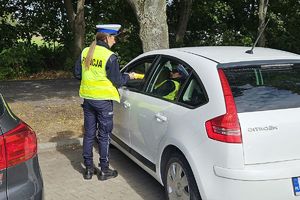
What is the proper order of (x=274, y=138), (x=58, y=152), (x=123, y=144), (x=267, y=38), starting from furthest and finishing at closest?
(x=267, y=38), (x=58, y=152), (x=123, y=144), (x=274, y=138)

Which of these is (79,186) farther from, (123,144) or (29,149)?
(29,149)

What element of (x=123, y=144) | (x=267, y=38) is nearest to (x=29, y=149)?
(x=123, y=144)

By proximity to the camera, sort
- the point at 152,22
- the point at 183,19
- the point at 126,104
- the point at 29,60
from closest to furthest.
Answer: the point at 126,104, the point at 152,22, the point at 29,60, the point at 183,19

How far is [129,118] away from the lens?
17.1ft

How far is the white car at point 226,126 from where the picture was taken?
3.41 metres

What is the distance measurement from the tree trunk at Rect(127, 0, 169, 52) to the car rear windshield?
14.0ft

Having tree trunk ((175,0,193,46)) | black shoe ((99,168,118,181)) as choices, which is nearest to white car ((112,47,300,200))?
black shoe ((99,168,118,181))

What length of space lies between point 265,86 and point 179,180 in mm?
1133

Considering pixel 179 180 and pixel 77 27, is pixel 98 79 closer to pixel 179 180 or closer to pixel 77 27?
pixel 179 180

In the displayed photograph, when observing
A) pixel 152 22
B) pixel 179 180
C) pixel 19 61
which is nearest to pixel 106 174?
pixel 179 180

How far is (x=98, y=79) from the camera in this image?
16.3 ft

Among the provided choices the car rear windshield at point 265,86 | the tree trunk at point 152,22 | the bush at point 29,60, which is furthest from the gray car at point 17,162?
the bush at point 29,60

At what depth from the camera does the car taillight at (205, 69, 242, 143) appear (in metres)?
3.42

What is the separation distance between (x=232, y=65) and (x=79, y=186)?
2.38 metres
